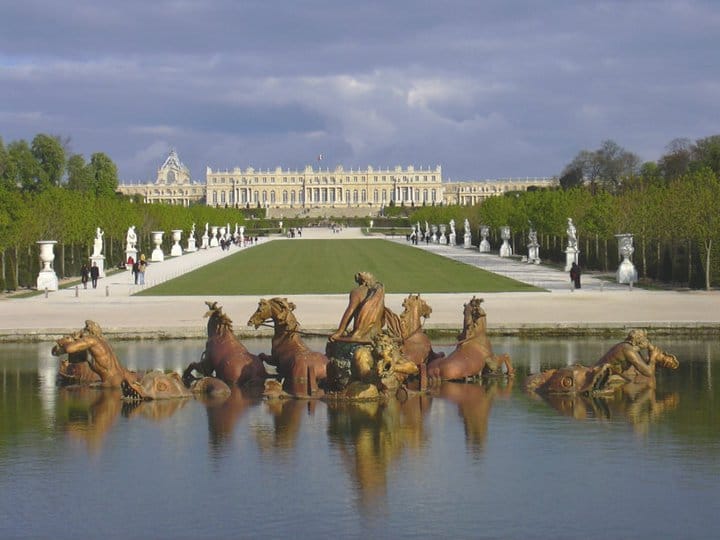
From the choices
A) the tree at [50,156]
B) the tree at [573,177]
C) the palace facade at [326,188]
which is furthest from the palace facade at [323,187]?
the tree at [50,156]

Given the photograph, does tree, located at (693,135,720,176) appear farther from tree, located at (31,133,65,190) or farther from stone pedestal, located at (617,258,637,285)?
tree, located at (31,133,65,190)

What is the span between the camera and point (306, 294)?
91.2ft

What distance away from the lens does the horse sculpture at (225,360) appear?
1314cm

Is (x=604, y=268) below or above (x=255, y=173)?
below

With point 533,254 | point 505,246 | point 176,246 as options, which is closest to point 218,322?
point 533,254

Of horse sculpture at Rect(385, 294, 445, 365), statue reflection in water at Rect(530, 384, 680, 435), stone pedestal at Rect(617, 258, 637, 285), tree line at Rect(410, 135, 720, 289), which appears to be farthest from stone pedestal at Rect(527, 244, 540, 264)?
statue reflection in water at Rect(530, 384, 680, 435)

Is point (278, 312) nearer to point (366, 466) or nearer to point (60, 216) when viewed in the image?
point (366, 466)

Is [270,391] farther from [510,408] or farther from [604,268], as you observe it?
[604,268]

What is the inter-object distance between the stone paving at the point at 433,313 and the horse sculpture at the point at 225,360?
4.72 m

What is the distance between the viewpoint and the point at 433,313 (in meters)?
21.9

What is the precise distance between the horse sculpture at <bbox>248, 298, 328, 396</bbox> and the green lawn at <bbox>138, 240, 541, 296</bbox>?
15.4m

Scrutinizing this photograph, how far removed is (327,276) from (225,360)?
22.3m

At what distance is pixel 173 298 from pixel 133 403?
14454 mm

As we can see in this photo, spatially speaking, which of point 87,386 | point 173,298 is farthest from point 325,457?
point 173,298
